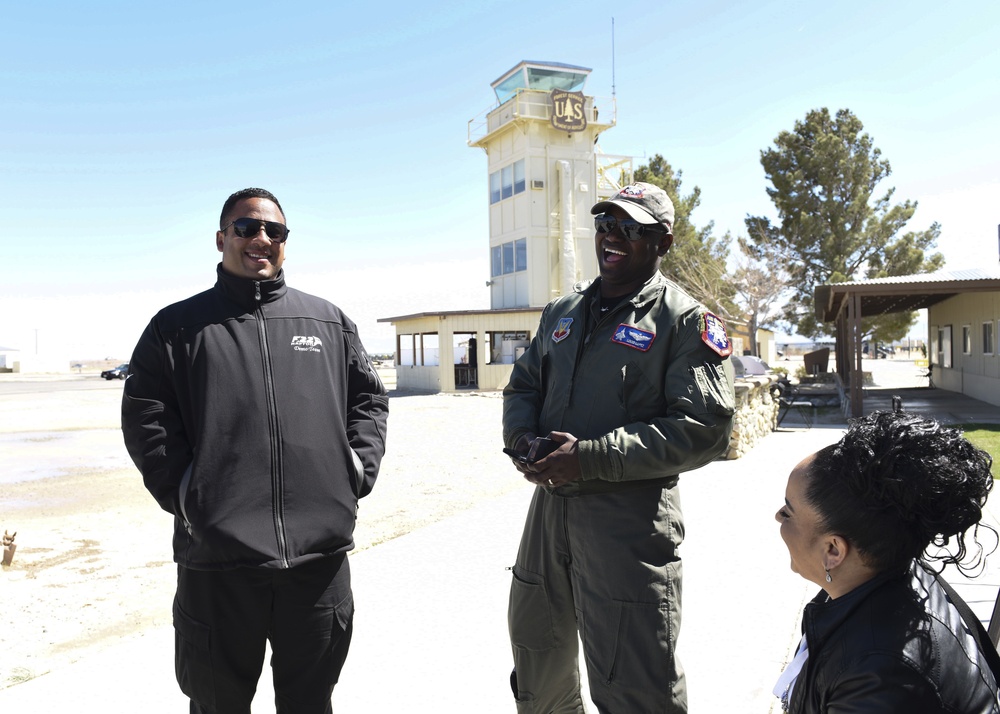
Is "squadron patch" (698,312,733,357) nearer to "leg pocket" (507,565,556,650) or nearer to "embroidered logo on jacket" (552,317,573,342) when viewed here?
"embroidered logo on jacket" (552,317,573,342)

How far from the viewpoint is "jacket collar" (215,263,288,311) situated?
8.33 ft

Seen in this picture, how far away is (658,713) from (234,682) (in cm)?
135

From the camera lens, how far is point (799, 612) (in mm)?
4254

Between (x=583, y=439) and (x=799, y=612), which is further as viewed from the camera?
(x=799, y=612)

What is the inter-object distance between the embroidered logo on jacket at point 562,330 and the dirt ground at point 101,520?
127 inches

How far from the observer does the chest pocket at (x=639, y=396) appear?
8.11ft

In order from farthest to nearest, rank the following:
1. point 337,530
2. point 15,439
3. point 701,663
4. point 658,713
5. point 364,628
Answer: point 15,439 → point 364,628 → point 701,663 → point 337,530 → point 658,713

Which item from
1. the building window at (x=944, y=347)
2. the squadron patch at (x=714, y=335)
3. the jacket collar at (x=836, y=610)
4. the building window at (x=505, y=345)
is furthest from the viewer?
the building window at (x=505, y=345)

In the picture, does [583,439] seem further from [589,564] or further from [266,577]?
[266,577]

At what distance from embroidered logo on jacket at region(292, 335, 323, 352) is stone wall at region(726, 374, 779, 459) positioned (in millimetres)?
7630

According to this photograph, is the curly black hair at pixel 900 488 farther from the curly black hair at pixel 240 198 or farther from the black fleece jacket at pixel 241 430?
the curly black hair at pixel 240 198

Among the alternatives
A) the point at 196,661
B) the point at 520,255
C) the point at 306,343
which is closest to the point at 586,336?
the point at 306,343

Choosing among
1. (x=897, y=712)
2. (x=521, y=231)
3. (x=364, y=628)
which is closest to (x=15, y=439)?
(x=364, y=628)

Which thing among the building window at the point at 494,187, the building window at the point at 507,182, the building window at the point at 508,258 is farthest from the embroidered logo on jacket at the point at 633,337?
the building window at the point at 494,187
